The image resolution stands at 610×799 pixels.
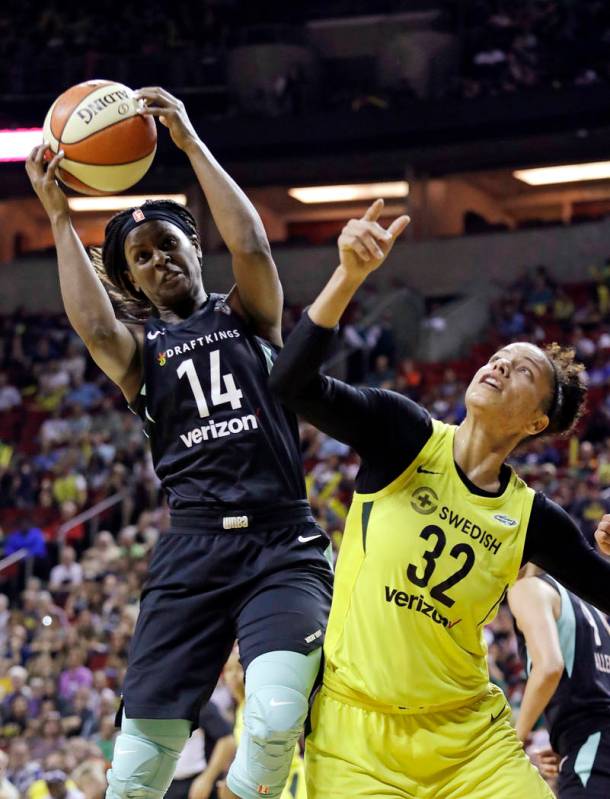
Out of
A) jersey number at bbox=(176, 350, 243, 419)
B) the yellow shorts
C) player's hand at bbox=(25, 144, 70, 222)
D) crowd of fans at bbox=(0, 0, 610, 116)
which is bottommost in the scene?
crowd of fans at bbox=(0, 0, 610, 116)

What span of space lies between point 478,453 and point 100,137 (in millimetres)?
1674

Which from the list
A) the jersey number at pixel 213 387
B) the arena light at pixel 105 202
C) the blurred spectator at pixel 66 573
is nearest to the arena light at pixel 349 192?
the arena light at pixel 105 202

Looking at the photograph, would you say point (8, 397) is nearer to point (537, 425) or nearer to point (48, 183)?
point (48, 183)

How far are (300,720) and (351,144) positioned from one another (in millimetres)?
21008

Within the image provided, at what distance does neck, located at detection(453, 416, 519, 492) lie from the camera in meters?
4.34

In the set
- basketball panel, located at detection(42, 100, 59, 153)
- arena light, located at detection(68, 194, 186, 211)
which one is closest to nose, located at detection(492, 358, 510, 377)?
basketball panel, located at detection(42, 100, 59, 153)

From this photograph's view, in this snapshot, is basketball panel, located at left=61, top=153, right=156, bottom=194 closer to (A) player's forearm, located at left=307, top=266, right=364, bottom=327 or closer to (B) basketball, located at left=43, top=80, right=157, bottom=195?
(B) basketball, located at left=43, top=80, right=157, bottom=195

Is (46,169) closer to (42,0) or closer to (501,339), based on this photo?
(501,339)

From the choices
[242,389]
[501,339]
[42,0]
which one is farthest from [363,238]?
[42,0]

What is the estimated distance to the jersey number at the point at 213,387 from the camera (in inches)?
181

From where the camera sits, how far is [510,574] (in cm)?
430

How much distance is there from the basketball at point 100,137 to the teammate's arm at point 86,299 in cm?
6

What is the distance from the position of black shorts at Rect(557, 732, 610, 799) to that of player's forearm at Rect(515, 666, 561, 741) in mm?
197

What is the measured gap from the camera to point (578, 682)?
17.9 ft
